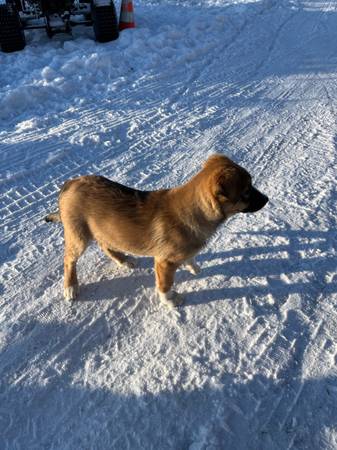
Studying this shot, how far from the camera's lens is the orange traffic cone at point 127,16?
902 centimetres

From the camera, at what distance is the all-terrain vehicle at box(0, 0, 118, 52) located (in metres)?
7.87

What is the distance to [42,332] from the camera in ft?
10.1

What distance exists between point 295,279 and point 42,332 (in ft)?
6.88

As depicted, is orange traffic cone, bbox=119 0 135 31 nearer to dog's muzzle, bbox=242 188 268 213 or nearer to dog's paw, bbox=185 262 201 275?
dog's paw, bbox=185 262 201 275

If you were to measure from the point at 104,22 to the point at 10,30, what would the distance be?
6.04 feet

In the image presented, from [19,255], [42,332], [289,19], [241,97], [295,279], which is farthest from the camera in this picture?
[289,19]

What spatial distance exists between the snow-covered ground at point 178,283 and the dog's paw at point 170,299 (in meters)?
0.07

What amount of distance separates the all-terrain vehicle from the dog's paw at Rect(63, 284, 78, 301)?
6.53m

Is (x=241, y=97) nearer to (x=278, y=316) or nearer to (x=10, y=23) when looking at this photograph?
(x=278, y=316)

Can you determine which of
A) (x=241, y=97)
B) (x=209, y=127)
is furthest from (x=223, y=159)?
(x=241, y=97)

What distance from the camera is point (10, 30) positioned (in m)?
7.86

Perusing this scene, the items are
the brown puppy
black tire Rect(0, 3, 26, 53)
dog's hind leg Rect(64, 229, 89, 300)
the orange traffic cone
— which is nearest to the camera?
the brown puppy

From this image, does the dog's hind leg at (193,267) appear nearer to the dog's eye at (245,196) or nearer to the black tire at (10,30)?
the dog's eye at (245,196)

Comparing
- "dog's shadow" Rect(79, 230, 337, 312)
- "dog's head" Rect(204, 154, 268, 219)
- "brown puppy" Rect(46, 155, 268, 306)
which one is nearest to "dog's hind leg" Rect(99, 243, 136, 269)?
"dog's shadow" Rect(79, 230, 337, 312)
